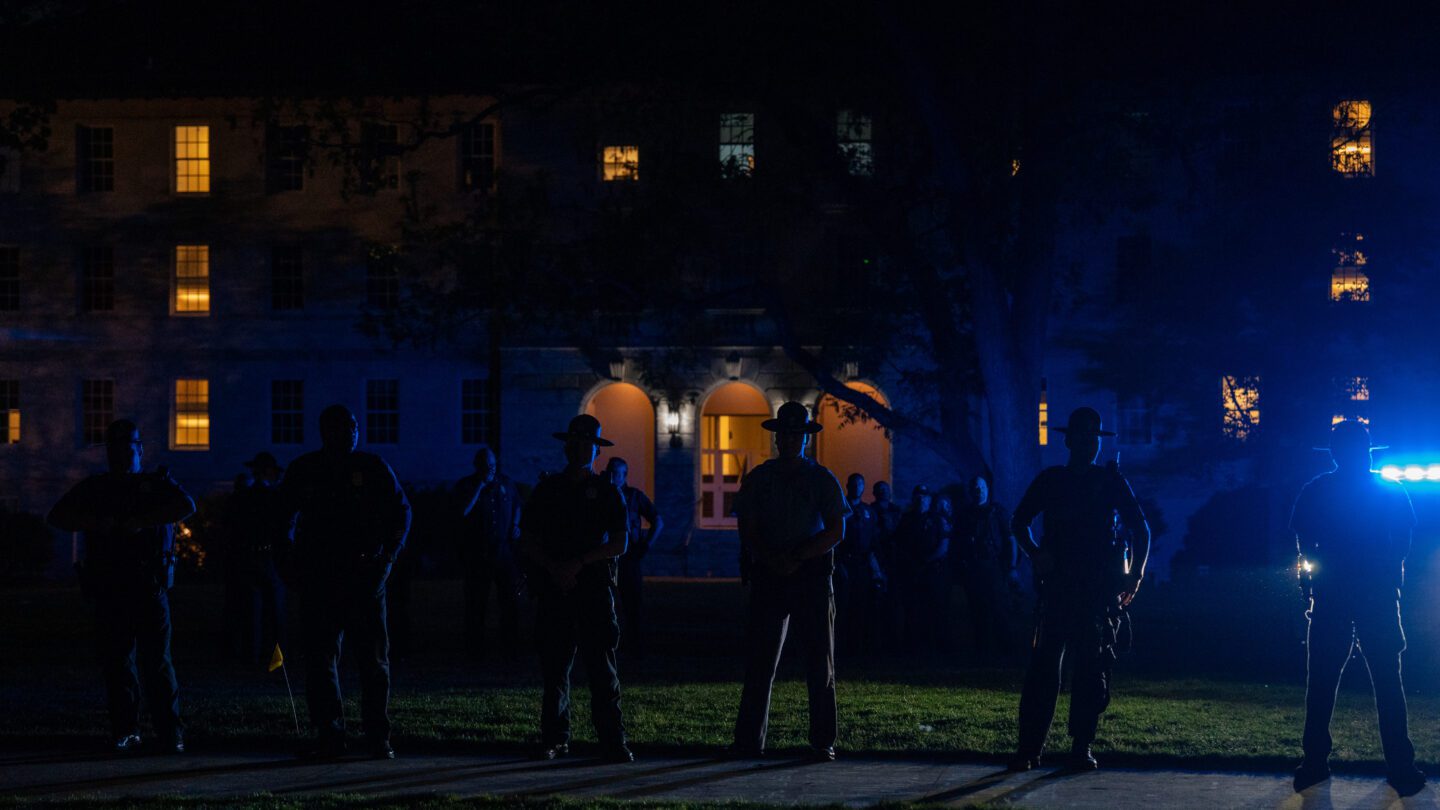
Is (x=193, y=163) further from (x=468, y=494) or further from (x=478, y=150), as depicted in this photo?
(x=468, y=494)

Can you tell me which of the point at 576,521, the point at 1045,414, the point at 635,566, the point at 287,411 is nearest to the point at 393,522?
the point at 576,521

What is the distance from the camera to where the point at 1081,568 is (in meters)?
8.79

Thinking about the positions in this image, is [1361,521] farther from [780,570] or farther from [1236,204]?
[1236,204]

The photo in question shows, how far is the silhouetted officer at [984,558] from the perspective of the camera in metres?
16.2

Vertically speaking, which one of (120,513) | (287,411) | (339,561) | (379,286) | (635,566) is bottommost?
(635,566)

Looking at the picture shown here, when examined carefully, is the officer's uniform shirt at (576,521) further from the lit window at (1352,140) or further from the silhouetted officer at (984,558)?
the lit window at (1352,140)

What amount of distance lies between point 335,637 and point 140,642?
3.87ft

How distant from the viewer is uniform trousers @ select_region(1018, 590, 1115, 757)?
28.9 ft

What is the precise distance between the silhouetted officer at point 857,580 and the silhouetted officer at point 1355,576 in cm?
744

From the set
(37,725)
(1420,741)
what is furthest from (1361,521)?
(37,725)

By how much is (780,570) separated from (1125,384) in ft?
80.2

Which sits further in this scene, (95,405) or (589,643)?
(95,405)

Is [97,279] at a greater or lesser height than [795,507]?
greater

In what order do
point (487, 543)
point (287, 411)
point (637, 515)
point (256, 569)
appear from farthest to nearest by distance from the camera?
point (287, 411) < point (637, 515) < point (487, 543) < point (256, 569)
